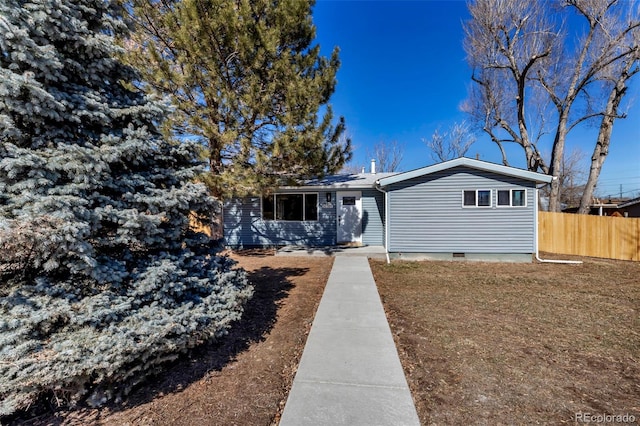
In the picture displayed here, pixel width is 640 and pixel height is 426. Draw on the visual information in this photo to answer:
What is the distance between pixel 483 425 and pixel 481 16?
16.9 meters

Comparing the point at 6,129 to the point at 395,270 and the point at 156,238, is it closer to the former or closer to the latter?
the point at 156,238

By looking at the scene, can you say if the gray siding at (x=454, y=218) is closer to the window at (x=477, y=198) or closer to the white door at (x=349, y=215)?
the window at (x=477, y=198)

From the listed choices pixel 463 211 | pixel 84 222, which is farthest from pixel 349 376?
pixel 463 211

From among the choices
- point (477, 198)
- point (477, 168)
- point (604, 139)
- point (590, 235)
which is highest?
point (604, 139)

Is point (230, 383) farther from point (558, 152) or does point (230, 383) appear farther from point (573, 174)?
→ point (573, 174)

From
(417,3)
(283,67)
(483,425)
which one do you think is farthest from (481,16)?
(483,425)

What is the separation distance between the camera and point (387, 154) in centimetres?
2572

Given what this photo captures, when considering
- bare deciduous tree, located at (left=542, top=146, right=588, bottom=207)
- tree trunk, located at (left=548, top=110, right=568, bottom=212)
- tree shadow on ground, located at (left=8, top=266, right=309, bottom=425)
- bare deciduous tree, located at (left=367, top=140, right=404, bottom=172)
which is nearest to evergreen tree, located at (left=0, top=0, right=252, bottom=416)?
tree shadow on ground, located at (left=8, top=266, right=309, bottom=425)

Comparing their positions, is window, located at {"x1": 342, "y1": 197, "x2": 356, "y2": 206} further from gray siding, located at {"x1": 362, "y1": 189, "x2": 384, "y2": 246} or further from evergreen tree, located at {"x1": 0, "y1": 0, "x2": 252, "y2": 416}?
evergreen tree, located at {"x1": 0, "y1": 0, "x2": 252, "y2": 416}

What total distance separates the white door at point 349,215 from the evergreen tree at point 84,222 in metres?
8.16

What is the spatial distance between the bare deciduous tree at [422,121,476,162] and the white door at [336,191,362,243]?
13251 millimetres

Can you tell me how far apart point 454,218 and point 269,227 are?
22.1 ft

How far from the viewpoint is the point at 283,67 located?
7.22 metres

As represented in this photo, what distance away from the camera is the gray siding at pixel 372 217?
1098 centimetres
